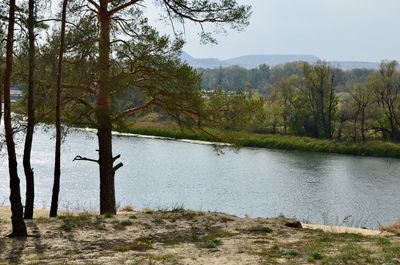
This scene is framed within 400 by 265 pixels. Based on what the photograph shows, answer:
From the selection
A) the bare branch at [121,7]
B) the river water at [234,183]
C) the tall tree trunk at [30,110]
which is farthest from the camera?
the river water at [234,183]

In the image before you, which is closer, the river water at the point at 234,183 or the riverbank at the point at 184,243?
the riverbank at the point at 184,243

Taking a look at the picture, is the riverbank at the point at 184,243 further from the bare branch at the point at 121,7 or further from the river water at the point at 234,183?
the river water at the point at 234,183

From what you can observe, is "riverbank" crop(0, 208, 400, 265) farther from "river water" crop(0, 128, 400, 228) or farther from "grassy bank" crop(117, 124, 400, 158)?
"grassy bank" crop(117, 124, 400, 158)

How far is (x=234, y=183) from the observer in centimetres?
3344

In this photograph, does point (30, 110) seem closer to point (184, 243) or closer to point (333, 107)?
point (184, 243)

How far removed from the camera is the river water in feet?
85.0

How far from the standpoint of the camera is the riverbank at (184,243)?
8555mm

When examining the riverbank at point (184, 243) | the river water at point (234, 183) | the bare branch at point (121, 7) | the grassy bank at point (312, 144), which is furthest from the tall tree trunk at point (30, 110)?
the grassy bank at point (312, 144)

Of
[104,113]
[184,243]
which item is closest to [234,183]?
[104,113]

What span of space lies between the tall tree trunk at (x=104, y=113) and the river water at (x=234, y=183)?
9.27ft

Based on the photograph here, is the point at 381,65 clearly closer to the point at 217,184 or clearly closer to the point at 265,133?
the point at 265,133

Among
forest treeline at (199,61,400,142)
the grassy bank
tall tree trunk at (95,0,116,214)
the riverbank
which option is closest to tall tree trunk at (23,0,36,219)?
the riverbank

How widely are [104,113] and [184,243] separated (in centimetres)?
530

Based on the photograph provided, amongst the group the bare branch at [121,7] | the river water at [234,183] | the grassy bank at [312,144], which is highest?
the bare branch at [121,7]
